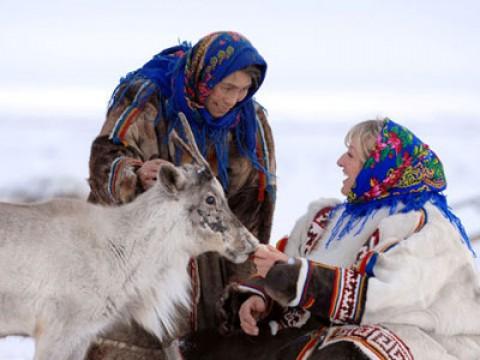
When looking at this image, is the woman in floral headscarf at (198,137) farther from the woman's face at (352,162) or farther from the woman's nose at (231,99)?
the woman's face at (352,162)

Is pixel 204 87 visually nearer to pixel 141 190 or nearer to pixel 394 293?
pixel 141 190

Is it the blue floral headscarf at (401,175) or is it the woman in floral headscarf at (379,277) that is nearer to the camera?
the woman in floral headscarf at (379,277)

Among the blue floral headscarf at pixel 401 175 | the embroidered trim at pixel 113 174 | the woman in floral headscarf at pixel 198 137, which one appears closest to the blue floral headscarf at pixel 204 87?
the woman in floral headscarf at pixel 198 137

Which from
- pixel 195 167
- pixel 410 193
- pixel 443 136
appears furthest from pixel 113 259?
pixel 443 136

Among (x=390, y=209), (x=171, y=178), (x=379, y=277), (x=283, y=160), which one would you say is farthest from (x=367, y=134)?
(x=283, y=160)

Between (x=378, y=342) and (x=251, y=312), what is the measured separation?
0.60 metres

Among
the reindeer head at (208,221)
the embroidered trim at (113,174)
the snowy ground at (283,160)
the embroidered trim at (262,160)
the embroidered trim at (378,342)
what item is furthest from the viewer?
the snowy ground at (283,160)

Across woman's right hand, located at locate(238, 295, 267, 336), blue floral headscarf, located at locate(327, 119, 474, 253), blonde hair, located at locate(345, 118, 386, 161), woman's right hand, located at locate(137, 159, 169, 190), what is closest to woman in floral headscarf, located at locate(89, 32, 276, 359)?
woman's right hand, located at locate(137, 159, 169, 190)

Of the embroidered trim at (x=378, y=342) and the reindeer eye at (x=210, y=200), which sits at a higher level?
the reindeer eye at (x=210, y=200)

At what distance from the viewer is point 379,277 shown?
2924 mm

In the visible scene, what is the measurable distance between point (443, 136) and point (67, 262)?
1639cm

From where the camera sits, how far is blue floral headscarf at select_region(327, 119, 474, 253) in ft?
10.1

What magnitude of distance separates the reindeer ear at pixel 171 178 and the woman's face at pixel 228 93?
1.86ft

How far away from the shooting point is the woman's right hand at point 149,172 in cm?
354
